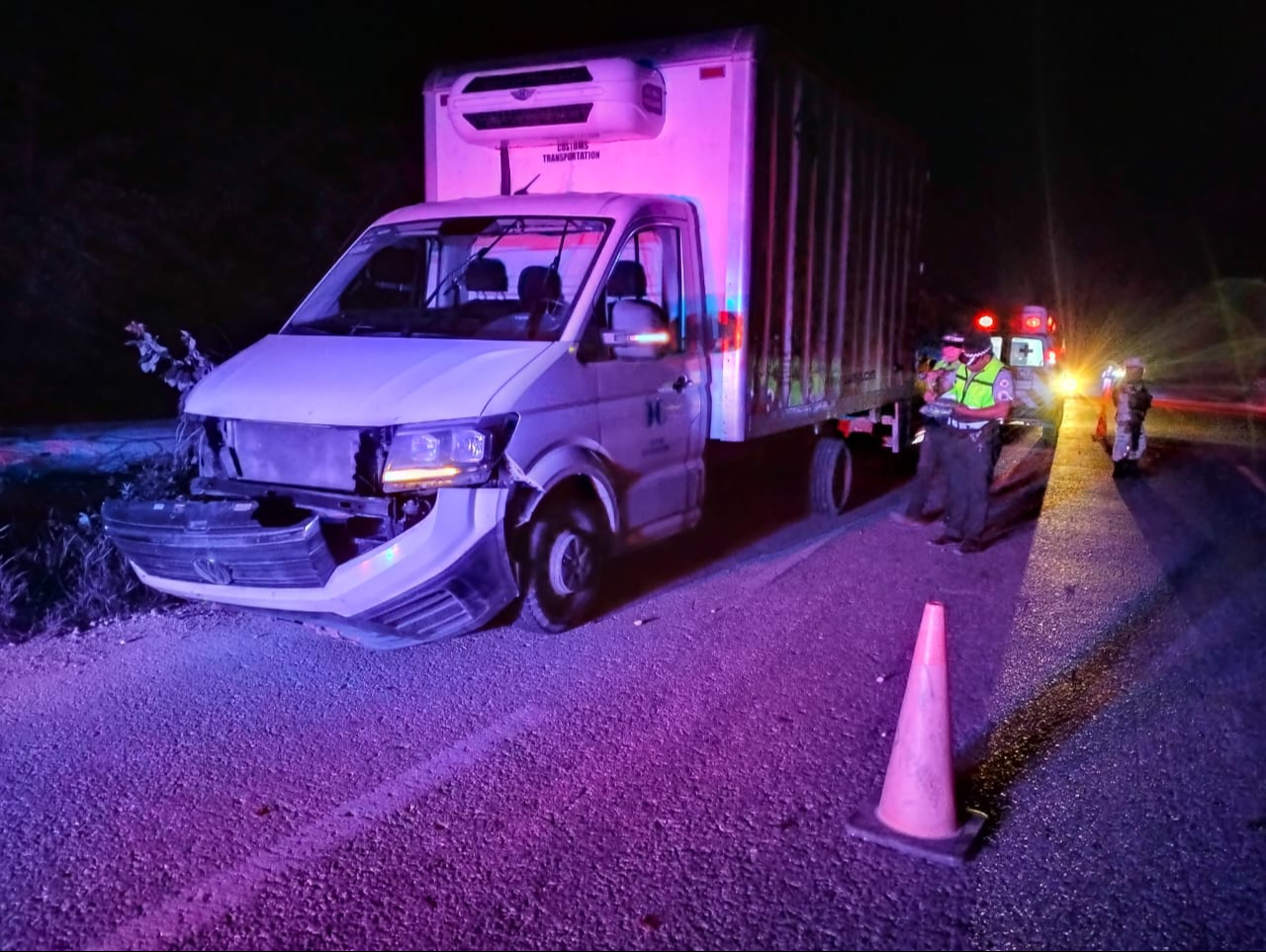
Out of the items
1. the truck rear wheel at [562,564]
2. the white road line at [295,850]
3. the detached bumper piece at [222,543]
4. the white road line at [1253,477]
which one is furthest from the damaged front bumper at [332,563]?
the white road line at [1253,477]

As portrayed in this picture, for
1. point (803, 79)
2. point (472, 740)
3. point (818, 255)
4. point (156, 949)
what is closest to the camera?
point (156, 949)

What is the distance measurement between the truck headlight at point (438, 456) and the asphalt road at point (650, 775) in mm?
1040

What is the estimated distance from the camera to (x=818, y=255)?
8.18 metres

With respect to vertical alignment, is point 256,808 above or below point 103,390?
below

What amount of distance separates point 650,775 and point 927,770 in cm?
110

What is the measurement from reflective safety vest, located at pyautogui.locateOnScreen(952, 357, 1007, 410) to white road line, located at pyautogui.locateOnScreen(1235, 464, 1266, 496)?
5292 millimetres

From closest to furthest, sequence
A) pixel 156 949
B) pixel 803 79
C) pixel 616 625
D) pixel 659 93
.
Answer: pixel 156 949 < pixel 616 625 < pixel 659 93 < pixel 803 79

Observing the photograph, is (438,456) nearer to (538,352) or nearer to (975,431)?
(538,352)

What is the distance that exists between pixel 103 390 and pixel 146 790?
10052 mm

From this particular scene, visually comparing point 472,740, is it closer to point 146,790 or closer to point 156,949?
point 146,790

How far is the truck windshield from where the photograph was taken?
587 cm

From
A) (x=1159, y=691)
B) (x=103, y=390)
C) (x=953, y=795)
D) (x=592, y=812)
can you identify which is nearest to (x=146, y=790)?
(x=592, y=812)

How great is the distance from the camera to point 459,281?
21.1ft

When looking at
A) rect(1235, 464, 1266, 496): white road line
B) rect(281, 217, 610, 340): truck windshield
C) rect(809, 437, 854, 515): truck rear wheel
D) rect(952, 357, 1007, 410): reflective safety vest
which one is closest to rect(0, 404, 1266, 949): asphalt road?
rect(952, 357, 1007, 410): reflective safety vest
